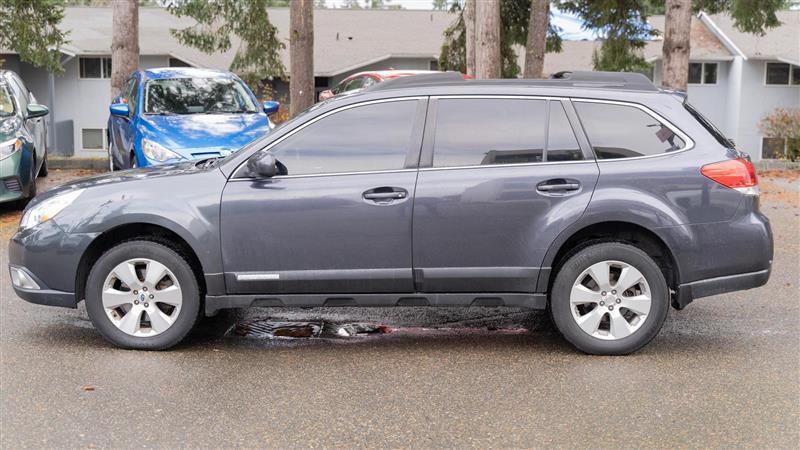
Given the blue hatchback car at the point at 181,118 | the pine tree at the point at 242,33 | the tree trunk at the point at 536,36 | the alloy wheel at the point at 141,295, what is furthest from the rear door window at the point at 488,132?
the pine tree at the point at 242,33

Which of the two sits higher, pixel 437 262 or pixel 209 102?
pixel 209 102

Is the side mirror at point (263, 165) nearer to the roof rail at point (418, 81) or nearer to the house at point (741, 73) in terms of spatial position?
the roof rail at point (418, 81)

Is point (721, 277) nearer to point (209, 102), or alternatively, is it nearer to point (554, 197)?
point (554, 197)

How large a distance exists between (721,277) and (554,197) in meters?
1.21

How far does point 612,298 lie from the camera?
6309 mm

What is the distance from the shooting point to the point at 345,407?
5.33 meters

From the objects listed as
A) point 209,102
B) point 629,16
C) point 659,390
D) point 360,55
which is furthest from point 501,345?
point 360,55

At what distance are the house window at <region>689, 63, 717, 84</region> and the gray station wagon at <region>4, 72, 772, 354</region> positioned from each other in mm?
35062

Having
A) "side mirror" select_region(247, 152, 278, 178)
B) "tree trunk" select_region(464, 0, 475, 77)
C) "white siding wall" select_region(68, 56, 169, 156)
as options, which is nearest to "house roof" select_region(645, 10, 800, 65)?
"tree trunk" select_region(464, 0, 475, 77)

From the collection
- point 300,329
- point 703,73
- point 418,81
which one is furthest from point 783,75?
point 300,329

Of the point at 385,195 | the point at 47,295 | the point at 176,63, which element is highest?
the point at 176,63

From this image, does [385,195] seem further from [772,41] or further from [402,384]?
[772,41]

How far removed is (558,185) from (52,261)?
3.35 meters

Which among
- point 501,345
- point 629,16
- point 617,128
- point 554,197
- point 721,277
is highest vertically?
point 629,16
